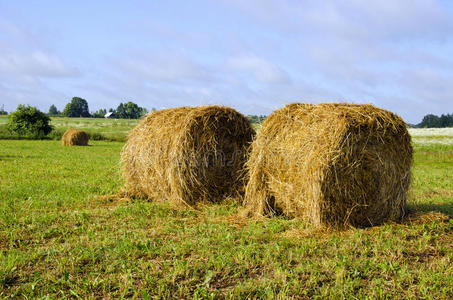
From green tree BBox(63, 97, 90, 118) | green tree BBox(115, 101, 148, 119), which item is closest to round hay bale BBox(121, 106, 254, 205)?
green tree BBox(115, 101, 148, 119)

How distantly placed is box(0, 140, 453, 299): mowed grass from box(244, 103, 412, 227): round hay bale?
37cm

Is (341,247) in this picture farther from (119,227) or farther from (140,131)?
(140,131)

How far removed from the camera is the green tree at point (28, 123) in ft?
160

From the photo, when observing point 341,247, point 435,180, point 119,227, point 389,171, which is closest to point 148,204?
point 119,227

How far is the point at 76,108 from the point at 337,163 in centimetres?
13919

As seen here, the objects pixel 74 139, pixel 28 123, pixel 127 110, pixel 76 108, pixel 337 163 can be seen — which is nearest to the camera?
pixel 337 163

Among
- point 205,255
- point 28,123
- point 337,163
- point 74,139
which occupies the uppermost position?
point 28,123

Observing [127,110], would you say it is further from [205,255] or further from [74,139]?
[205,255]

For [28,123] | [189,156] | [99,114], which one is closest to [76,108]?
[99,114]

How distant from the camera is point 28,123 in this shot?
49188 mm

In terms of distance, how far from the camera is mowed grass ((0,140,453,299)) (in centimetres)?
423

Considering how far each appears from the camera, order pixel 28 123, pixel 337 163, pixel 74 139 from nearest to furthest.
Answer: pixel 337 163 < pixel 74 139 < pixel 28 123

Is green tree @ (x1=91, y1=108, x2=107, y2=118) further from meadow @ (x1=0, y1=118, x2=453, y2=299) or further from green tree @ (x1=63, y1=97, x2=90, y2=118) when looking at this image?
meadow @ (x1=0, y1=118, x2=453, y2=299)

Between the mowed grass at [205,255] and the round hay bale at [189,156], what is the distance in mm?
677
